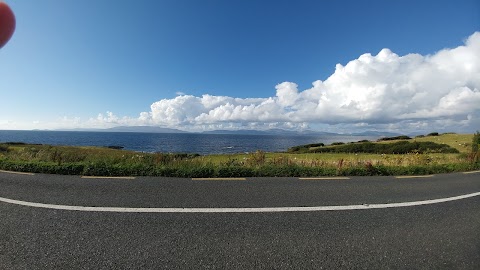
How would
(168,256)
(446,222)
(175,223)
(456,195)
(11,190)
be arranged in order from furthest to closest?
(456,195) < (11,190) < (446,222) < (175,223) < (168,256)

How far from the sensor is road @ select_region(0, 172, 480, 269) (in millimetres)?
3998

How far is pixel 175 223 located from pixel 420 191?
27.3ft

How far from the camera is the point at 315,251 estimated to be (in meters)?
4.33

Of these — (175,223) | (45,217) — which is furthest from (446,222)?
(45,217)

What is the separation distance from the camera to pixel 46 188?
7922mm

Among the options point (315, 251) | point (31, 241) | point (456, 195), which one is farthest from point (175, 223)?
point (456, 195)

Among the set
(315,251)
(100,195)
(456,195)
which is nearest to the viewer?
(315,251)

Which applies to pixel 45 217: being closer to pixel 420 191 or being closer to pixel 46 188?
pixel 46 188

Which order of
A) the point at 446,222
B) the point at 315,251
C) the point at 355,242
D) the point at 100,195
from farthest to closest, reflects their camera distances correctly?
1. the point at 100,195
2. the point at 446,222
3. the point at 355,242
4. the point at 315,251

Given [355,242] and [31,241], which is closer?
[31,241]

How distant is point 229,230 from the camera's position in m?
5.04

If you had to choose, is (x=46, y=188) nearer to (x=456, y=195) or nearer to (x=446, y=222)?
(x=446, y=222)

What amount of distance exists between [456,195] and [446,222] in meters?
3.74

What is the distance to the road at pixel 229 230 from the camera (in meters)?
4.00
